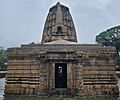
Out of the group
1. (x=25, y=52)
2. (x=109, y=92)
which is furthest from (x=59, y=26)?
(x=109, y=92)

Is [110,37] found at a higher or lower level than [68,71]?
higher

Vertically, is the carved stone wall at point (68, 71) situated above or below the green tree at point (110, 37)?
below

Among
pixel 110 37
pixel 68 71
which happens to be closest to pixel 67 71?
pixel 68 71

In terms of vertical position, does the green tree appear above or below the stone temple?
above

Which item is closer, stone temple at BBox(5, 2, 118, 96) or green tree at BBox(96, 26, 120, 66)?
stone temple at BBox(5, 2, 118, 96)

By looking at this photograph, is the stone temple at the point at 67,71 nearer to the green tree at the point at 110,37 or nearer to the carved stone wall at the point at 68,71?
the carved stone wall at the point at 68,71

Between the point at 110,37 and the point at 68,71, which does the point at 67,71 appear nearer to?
the point at 68,71

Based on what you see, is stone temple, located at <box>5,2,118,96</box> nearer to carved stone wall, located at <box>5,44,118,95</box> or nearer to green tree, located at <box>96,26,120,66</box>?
carved stone wall, located at <box>5,44,118,95</box>

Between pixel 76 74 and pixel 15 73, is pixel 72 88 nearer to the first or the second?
pixel 76 74

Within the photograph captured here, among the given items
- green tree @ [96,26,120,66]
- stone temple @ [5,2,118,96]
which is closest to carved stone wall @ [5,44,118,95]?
stone temple @ [5,2,118,96]

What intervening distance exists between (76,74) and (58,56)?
76.4 inches

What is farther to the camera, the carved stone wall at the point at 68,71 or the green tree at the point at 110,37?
the green tree at the point at 110,37

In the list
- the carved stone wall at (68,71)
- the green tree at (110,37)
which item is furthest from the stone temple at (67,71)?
the green tree at (110,37)

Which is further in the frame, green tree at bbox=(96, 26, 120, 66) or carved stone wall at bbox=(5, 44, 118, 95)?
green tree at bbox=(96, 26, 120, 66)
